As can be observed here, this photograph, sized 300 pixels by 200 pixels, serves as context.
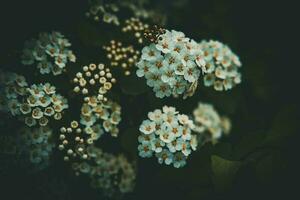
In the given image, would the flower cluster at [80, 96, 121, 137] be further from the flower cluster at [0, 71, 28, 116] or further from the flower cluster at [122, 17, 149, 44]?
the flower cluster at [122, 17, 149, 44]

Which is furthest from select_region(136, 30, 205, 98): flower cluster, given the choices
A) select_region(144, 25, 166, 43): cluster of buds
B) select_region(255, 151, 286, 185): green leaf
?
select_region(255, 151, 286, 185): green leaf

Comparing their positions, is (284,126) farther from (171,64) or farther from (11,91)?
(11,91)

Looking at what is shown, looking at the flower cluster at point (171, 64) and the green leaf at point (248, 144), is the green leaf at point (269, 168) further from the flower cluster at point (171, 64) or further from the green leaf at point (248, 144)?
the flower cluster at point (171, 64)

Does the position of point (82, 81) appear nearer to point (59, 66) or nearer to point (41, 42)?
point (59, 66)

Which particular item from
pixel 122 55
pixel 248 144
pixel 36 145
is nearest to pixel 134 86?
pixel 122 55

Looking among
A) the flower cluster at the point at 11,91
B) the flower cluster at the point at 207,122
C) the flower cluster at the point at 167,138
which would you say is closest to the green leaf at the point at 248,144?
the flower cluster at the point at 167,138
